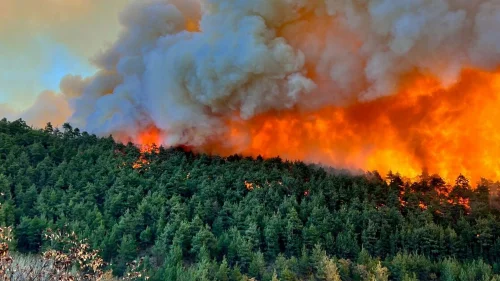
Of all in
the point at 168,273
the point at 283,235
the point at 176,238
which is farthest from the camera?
the point at 283,235

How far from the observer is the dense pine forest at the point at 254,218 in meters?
23.3

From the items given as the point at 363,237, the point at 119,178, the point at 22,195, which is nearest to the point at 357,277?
the point at 363,237

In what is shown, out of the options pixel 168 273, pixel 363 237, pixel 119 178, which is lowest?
pixel 168 273

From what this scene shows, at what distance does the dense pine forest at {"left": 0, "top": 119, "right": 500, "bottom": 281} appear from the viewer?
23.3 m

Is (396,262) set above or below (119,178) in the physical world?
below

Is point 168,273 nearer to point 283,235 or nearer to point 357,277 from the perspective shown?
point 283,235

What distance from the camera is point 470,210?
3061 cm

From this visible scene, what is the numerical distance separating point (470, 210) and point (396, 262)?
37.4ft

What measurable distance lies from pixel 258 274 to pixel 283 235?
4256 millimetres

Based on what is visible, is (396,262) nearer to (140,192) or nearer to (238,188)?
(238,188)

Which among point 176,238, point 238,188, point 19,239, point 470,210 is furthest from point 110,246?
point 470,210

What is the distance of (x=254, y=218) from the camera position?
27500mm

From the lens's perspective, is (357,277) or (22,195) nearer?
(357,277)

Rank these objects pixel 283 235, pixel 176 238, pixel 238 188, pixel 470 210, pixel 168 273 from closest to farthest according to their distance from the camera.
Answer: pixel 168 273 → pixel 176 238 → pixel 283 235 → pixel 470 210 → pixel 238 188
